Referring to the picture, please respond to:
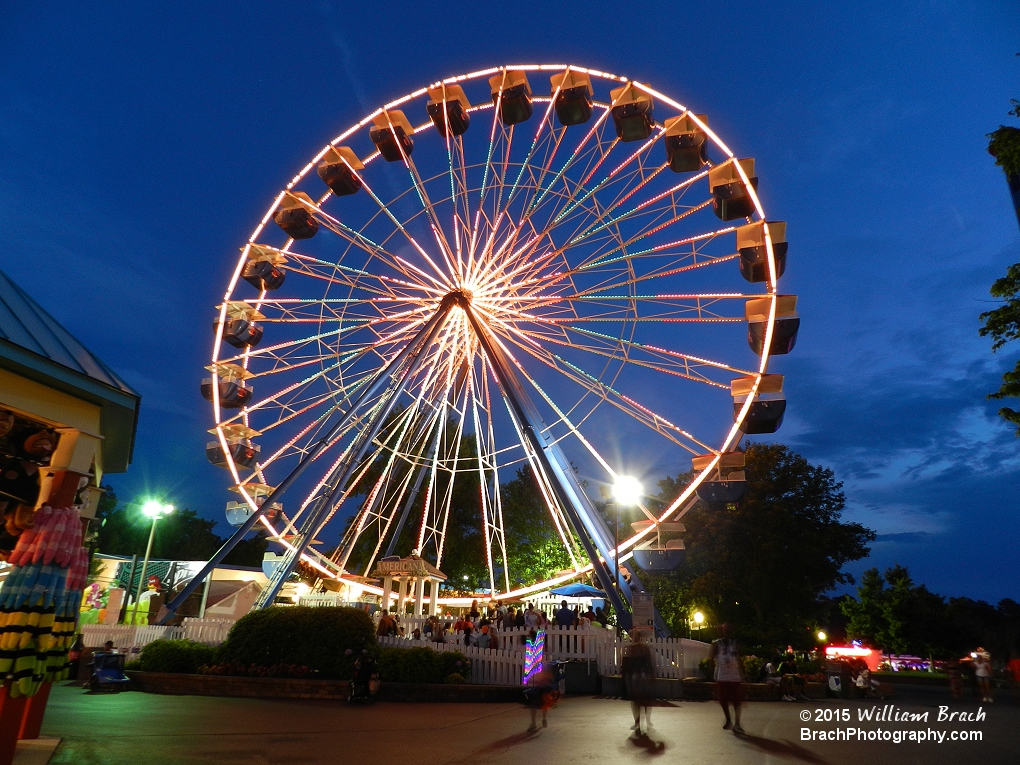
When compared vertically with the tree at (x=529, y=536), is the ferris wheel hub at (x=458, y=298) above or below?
above

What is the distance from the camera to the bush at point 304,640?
1309cm

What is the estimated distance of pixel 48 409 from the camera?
261 inches

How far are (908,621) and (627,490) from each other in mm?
41326

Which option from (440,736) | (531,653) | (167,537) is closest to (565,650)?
(531,653)

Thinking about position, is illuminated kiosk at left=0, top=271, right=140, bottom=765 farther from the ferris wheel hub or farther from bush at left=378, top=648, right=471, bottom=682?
the ferris wheel hub

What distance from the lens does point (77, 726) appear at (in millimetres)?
8367

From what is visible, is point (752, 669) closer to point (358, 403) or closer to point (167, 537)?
point (358, 403)

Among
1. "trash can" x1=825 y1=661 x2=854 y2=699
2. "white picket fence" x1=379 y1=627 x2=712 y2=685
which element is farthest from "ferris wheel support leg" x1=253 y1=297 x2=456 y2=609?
"trash can" x1=825 y1=661 x2=854 y2=699

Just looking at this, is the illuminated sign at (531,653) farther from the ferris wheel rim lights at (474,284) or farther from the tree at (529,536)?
the tree at (529,536)

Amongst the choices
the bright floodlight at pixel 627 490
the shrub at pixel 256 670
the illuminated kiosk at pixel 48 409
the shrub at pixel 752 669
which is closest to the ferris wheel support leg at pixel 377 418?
the shrub at pixel 256 670

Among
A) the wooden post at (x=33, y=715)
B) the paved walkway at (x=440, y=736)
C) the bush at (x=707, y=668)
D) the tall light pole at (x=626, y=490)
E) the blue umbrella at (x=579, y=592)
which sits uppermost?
the tall light pole at (x=626, y=490)

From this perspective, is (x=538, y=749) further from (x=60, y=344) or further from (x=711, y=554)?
(x=711, y=554)

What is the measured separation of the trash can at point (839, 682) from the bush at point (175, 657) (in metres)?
15.5

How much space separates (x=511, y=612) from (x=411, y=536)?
19.3m
